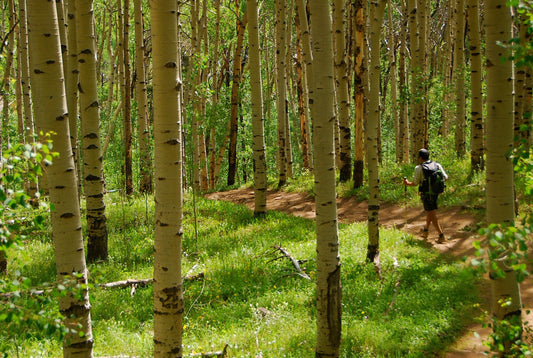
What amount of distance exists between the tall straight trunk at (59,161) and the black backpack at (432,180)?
7058mm

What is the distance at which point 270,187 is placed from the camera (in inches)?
699

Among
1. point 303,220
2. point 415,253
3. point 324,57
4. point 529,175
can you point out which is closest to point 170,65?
point 324,57

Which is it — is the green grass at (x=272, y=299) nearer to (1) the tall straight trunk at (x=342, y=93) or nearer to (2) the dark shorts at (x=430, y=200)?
(2) the dark shorts at (x=430, y=200)

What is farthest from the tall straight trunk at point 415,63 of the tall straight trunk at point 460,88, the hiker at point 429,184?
the hiker at point 429,184

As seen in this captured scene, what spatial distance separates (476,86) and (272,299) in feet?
26.8

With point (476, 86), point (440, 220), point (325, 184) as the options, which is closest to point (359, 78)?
point (476, 86)

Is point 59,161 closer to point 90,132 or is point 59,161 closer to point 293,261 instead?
point 90,132

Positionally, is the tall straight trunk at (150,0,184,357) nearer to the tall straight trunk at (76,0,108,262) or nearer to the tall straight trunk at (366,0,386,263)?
the tall straight trunk at (366,0,386,263)

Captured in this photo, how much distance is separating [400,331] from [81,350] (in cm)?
379

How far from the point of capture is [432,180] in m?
9.03

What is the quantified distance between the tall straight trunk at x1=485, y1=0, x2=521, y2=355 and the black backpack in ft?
14.8

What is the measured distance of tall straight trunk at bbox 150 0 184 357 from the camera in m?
3.49

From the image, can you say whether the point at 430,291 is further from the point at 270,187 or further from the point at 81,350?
the point at 270,187

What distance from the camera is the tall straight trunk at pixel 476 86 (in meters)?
11.4
